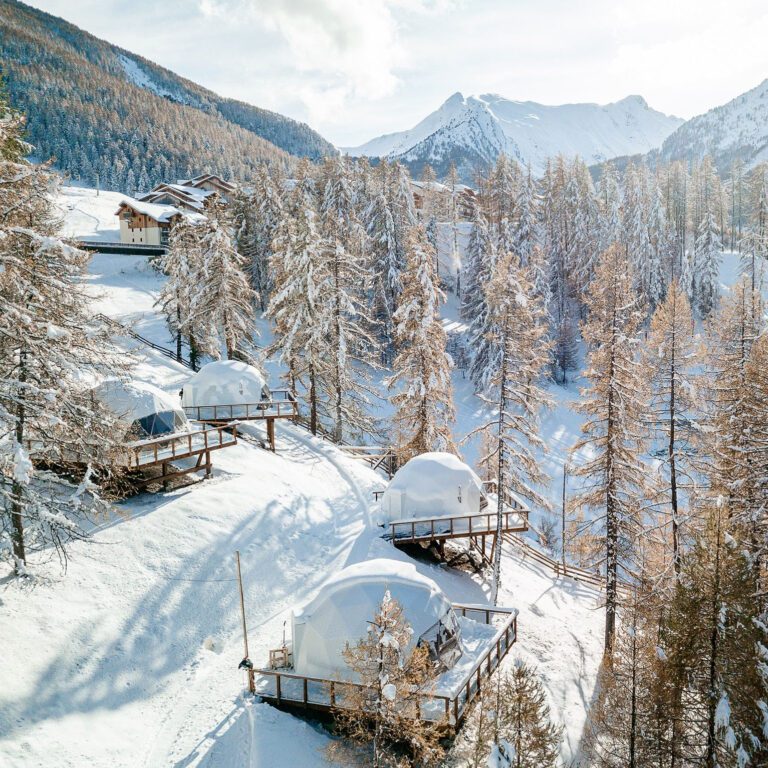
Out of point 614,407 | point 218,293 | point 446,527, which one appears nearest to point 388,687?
point 446,527

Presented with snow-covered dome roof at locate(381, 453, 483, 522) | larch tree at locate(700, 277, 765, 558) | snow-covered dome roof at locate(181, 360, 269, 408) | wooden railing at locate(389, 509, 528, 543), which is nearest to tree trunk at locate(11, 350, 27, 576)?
wooden railing at locate(389, 509, 528, 543)

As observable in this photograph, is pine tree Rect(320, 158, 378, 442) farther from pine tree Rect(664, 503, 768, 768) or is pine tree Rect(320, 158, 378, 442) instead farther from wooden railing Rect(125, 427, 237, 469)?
pine tree Rect(664, 503, 768, 768)

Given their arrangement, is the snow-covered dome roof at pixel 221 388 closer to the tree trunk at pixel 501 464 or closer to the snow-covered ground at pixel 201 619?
the snow-covered ground at pixel 201 619

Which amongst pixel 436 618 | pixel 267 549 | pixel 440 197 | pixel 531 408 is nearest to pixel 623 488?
pixel 531 408

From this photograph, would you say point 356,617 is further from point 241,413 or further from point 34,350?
point 241,413

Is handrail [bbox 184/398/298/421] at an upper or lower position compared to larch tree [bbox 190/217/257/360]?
lower

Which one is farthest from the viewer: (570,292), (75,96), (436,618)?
(75,96)

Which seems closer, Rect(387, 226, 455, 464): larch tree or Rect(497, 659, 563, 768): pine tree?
Rect(497, 659, 563, 768): pine tree

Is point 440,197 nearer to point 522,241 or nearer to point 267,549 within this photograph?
point 522,241
